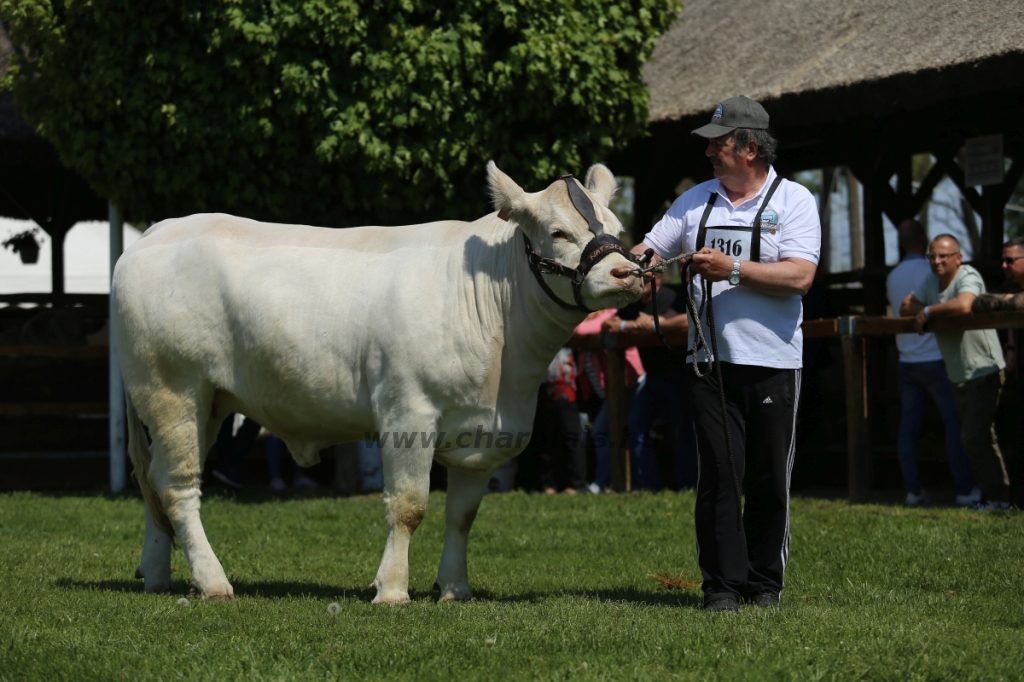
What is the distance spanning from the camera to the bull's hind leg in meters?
6.25

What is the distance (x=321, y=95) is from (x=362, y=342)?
179 inches

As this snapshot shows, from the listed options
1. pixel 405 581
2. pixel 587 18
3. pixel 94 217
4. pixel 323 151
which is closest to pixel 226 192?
pixel 323 151

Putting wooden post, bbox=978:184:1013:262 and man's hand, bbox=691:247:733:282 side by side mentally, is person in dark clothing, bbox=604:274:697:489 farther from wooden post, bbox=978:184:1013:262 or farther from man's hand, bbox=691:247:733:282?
man's hand, bbox=691:247:733:282

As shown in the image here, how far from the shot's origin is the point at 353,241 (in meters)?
6.32

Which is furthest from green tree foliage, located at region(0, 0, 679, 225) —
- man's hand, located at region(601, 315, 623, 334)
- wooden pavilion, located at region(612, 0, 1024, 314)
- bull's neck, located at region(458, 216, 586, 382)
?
bull's neck, located at region(458, 216, 586, 382)

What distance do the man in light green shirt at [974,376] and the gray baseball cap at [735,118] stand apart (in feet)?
13.8

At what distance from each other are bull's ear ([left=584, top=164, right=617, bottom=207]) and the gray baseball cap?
60 cm

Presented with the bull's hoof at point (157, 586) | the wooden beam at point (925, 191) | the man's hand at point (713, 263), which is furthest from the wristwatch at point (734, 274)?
the wooden beam at point (925, 191)

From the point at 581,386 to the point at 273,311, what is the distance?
616 cm

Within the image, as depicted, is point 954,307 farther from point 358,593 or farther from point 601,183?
point 358,593

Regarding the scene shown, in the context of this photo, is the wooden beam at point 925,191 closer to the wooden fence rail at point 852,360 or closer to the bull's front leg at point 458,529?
the wooden fence rail at point 852,360

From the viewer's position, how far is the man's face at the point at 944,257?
9453mm

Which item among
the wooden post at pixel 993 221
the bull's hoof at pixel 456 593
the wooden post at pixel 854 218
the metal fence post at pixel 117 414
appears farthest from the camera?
the wooden post at pixel 854 218

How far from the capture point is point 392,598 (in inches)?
228
